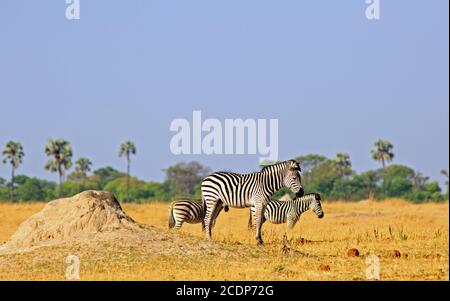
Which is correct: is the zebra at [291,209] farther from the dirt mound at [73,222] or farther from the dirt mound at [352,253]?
the dirt mound at [73,222]

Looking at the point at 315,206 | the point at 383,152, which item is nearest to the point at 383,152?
the point at 383,152

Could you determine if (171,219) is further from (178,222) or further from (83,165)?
(83,165)

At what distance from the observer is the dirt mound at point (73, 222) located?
19.0 m

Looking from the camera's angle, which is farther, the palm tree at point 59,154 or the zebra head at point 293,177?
the palm tree at point 59,154

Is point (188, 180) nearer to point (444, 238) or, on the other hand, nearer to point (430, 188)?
point (430, 188)

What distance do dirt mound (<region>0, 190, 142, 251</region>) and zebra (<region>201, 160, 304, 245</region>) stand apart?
10.0 feet

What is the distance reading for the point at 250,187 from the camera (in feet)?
72.1

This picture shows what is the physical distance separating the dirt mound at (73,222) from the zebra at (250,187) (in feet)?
10.0

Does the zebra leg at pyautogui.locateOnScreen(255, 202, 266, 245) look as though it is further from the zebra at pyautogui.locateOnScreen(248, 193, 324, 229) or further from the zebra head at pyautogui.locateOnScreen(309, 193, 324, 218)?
the zebra head at pyautogui.locateOnScreen(309, 193, 324, 218)

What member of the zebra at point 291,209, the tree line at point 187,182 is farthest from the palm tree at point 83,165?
the zebra at point 291,209

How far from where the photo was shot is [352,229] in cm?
2864

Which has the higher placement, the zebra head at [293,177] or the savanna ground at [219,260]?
the zebra head at [293,177]

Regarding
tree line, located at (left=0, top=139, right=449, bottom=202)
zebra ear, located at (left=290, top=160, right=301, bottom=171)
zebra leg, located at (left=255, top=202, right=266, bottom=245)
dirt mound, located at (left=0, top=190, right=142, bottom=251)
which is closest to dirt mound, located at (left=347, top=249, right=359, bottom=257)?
zebra leg, located at (left=255, top=202, right=266, bottom=245)

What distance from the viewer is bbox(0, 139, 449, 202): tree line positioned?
6850 centimetres
